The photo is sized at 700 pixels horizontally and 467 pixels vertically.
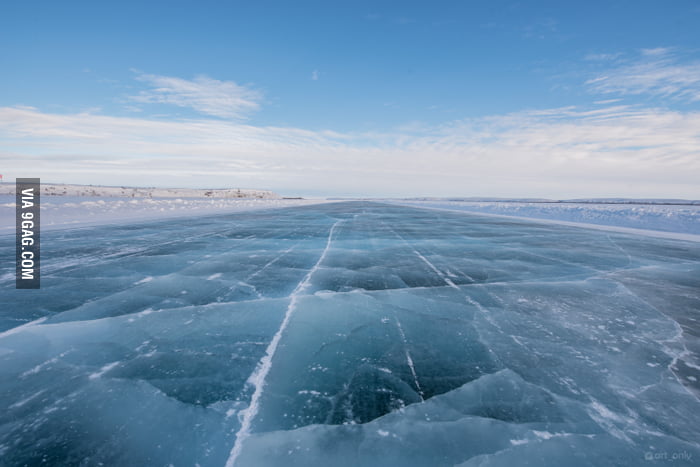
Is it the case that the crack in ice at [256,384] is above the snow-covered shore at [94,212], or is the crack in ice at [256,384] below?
below

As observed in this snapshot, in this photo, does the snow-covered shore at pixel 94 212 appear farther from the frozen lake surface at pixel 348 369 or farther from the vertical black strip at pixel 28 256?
the frozen lake surface at pixel 348 369

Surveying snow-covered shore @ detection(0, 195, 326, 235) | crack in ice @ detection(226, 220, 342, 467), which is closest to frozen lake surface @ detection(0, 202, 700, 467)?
crack in ice @ detection(226, 220, 342, 467)

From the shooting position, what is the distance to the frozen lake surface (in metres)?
2.05

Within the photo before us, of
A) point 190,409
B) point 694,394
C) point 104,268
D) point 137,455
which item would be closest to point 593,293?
point 694,394

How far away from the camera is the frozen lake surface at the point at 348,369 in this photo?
2051mm

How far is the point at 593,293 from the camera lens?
5.12m

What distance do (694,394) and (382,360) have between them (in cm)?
247

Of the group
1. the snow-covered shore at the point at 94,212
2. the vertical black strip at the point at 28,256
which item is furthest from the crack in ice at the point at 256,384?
the snow-covered shore at the point at 94,212

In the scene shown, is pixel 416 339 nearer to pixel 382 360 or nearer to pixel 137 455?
pixel 382 360

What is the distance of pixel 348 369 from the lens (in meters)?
2.88

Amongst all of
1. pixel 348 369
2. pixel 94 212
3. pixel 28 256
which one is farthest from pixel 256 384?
pixel 94 212

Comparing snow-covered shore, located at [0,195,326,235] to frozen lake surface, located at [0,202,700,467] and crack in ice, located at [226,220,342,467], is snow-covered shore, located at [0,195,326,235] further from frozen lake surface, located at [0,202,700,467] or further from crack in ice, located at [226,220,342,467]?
crack in ice, located at [226,220,342,467]

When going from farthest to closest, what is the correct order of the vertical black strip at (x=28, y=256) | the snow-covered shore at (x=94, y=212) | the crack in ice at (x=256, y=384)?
the snow-covered shore at (x=94, y=212) → the vertical black strip at (x=28, y=256) → the crack in ice at (x=256, y=384)

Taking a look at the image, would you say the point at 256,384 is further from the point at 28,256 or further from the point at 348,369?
the point at 28,256
